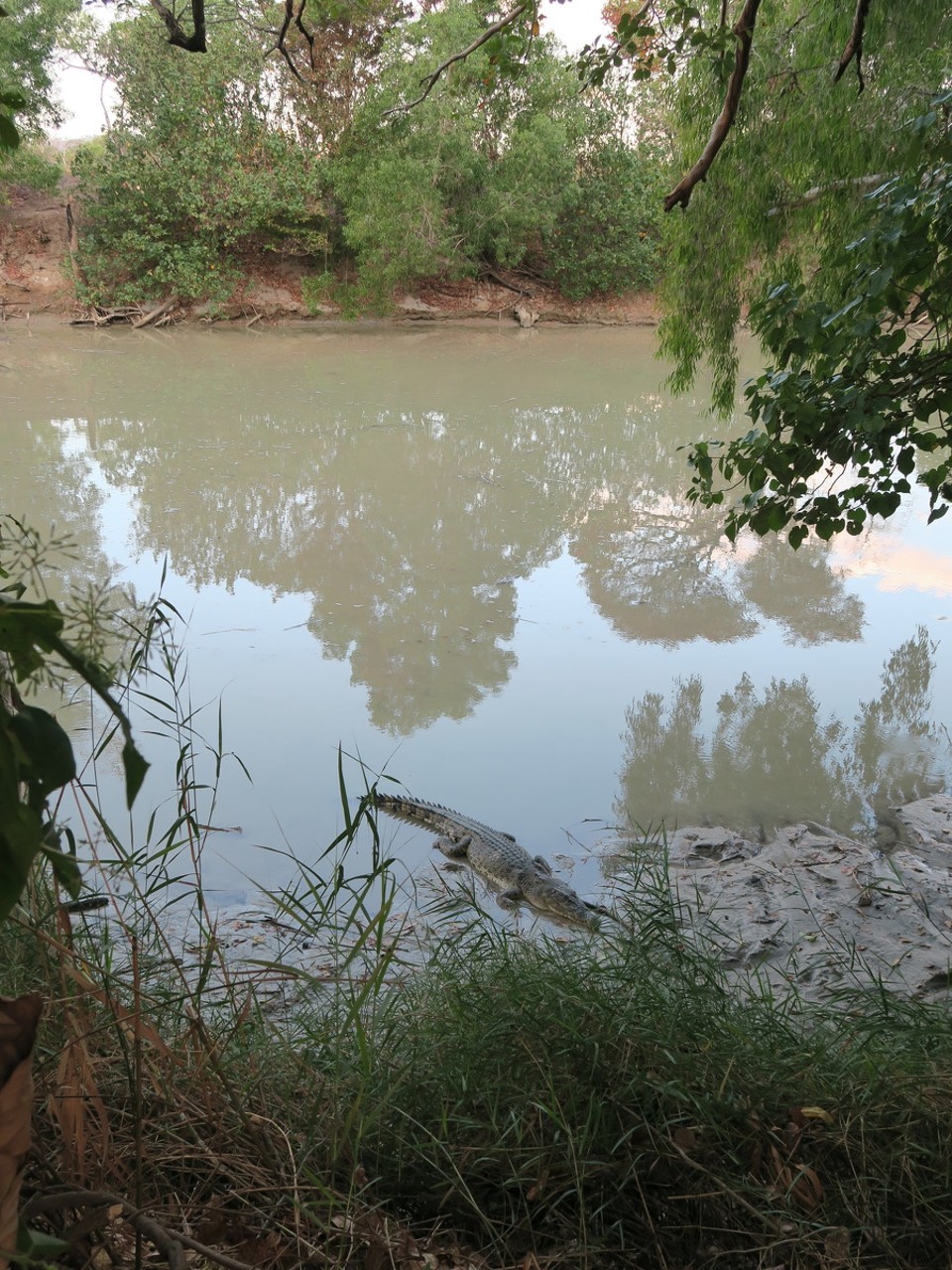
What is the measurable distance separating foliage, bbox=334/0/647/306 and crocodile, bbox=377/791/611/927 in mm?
14649

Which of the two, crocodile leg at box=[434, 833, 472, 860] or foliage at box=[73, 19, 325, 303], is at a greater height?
foliage at box=[73, 19, 325, 303]

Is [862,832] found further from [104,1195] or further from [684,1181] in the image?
[104,1195]

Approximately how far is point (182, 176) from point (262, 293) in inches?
90.5

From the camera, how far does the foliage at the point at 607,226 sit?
19266 mm

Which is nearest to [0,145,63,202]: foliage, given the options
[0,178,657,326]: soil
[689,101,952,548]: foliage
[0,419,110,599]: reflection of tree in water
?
[0,178,657,326]: soil

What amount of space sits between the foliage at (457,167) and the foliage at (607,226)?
0.07 metres

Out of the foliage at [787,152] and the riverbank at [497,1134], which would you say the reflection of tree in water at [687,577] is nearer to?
the foliage at [787,152]

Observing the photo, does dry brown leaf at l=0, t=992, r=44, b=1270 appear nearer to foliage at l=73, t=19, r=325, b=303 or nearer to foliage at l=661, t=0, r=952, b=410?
foliage at l=661, t=0, r=952, b=410

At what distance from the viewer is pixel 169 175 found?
57.2 feet

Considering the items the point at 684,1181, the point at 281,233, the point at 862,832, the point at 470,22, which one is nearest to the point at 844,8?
the point at 862,832

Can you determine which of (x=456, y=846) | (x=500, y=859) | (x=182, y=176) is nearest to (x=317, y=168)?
(x=182, y=176)

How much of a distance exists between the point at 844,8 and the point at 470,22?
14196mm

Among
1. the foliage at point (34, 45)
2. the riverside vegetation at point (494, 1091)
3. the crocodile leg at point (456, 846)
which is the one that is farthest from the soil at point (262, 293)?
the riverside vegetation at point (494, 1091)

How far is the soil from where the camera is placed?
58.4 feet
